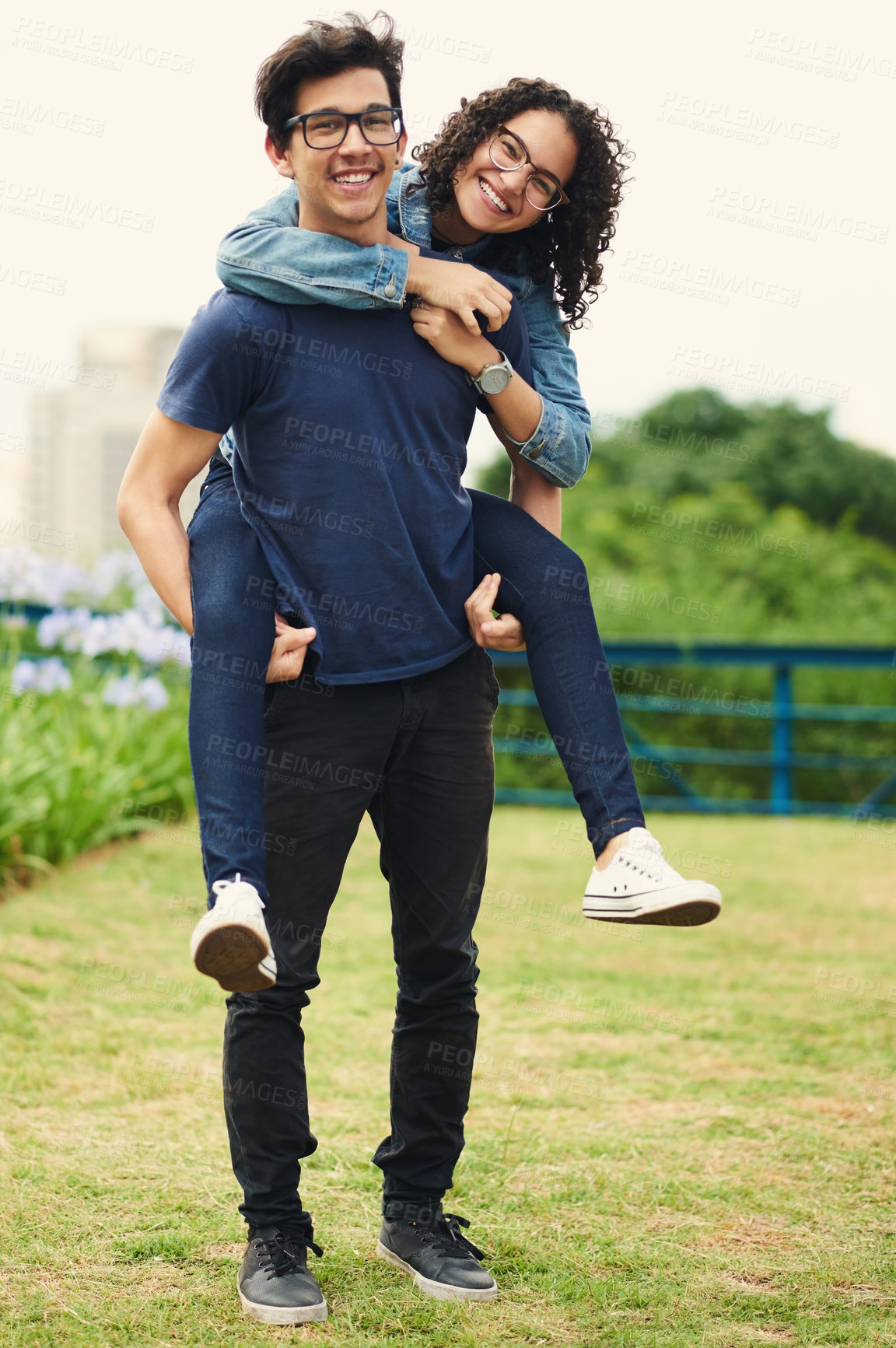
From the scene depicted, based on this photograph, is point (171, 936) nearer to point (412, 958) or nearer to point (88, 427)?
point (412, 958)

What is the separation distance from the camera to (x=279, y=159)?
214 centimetres

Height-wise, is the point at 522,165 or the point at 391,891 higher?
the point at 522,165

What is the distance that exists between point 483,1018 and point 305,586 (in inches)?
101

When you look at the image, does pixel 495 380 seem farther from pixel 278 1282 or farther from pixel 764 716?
pixel 764 716

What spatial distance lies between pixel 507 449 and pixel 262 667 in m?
0.64

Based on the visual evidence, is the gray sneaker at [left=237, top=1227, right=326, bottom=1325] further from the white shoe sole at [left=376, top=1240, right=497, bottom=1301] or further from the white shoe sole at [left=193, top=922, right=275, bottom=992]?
the white shoe sole at [left=193, top=922, right=275, bottom=992]

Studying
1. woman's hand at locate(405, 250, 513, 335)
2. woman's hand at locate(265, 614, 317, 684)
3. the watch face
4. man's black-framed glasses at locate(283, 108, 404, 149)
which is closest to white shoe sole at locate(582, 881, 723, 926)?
woman's hand at locate(265, 614, 317, 684)

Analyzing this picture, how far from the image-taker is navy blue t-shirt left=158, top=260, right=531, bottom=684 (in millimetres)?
2092

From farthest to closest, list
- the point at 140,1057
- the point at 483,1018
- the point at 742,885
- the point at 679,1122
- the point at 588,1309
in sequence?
the point at 742,885
the point at 483,1018
the point at 140,1057
the point at 679,1122
the point at 588,1309

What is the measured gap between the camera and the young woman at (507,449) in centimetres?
205

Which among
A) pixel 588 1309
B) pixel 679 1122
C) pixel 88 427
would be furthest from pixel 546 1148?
pixel 88 427

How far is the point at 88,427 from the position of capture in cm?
3086

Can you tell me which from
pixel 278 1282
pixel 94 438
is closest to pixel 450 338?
pixel 278 1282

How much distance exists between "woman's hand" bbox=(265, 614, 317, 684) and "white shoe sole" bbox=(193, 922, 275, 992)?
442 mm
